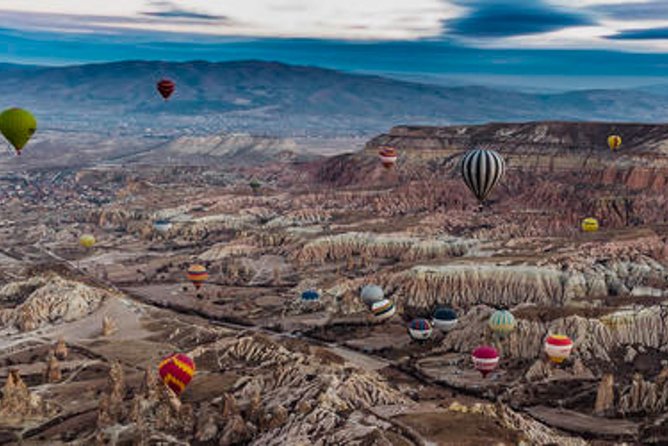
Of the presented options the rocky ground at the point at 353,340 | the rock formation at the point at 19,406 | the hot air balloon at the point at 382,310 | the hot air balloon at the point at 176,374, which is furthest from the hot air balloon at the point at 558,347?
the rock formation at the point at 19,406

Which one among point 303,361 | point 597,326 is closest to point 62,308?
point 303,361

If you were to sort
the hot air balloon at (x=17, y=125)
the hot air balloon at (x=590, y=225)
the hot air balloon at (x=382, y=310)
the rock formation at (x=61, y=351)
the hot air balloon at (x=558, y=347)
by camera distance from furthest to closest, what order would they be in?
the hot air balloon at (x=590, y=225)
the hot air balloon at (x=382, y=310)
the hot air balloon at (x=17, y=125)
the rock formation at (x=61, y=351)
the hot air balloon at (x=558, y=347)

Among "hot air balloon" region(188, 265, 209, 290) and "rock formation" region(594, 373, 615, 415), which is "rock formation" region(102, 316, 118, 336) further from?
"rock formation" region(594, 373, 615, 415)

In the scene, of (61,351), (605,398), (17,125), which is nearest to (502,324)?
(605,398)

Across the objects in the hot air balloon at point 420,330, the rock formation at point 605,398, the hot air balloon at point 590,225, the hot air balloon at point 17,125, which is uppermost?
the hot air balloon at point 17,125

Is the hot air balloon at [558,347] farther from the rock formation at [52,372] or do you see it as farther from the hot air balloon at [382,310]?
the rock formation at [52,372]

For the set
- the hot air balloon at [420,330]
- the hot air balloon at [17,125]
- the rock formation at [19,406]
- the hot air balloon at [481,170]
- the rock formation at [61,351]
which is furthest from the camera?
the hot air balloon at [481,170]

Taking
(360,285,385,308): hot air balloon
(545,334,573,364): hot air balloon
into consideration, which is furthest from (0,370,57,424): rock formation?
(360,285,385,308): hot air balloon
